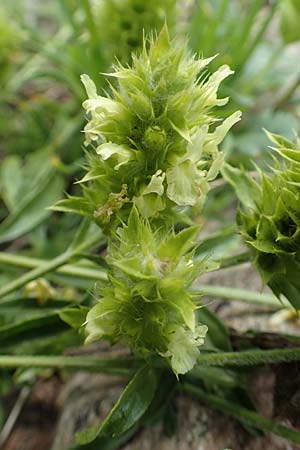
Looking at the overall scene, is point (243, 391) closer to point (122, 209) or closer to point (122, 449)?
point (122, 449)

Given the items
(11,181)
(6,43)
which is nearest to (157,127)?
(11,181)

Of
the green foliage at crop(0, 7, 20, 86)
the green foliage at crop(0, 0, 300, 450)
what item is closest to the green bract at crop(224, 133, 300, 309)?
the green foliage at crop(0, 0, 300, 450)

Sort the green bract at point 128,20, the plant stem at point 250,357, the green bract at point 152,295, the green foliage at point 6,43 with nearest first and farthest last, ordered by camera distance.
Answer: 1. the green bract at point 152,295
2. the plant stem at point 250,357
3. the green bract at point 128,20
4. the green foliage at point 6,43

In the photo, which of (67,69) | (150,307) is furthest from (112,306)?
(67,69)

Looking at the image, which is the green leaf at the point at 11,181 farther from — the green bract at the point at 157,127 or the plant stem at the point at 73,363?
the green bract at the point at 157,127

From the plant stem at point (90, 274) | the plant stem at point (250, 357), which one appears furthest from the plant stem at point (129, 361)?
the plant stem at point (90, 274)

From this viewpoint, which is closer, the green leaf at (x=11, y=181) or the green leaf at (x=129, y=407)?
the green leaf at (x=129, y=407)
